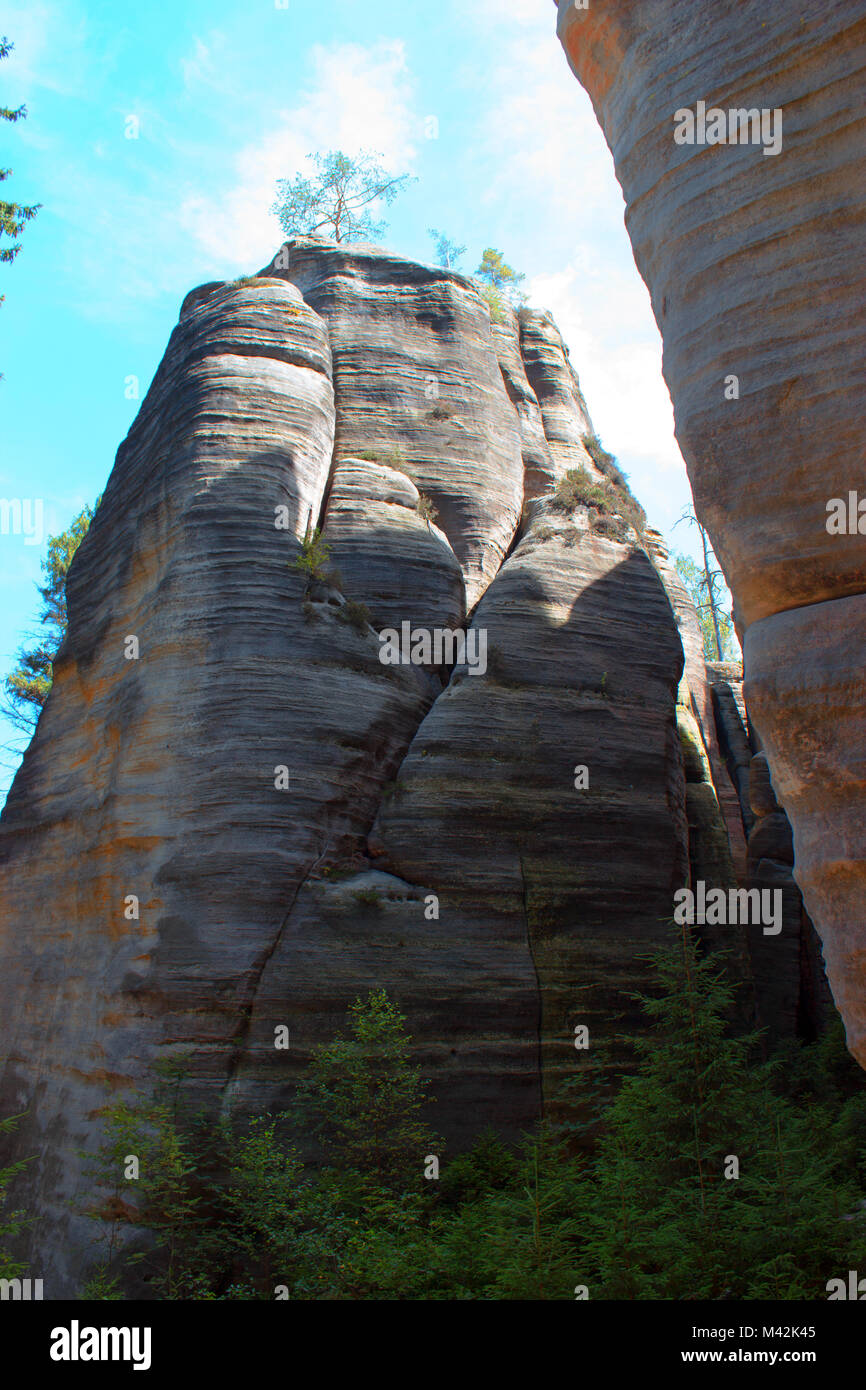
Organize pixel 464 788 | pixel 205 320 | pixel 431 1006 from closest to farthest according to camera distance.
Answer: pixel 431 1006 → pixel 464 788 → pixel 205 320

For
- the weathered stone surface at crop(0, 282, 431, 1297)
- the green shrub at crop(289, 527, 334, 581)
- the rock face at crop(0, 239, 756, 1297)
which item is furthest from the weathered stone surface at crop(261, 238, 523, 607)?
the green shrub at crop(289, 527, 334, 581)

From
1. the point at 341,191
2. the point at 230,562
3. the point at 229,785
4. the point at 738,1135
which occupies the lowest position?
the point at 738,1135

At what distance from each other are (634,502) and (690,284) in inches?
459

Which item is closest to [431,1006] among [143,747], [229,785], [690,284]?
[229,785]

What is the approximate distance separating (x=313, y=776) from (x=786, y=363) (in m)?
7.18

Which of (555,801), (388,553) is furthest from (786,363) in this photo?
(388,553)

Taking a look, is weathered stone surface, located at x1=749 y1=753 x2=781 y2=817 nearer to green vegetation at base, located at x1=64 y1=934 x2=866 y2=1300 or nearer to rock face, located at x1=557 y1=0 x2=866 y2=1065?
green vegetation at base, located at x1=64 y1=934 x2=866 y2=1300

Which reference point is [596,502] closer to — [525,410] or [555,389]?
Answer: [525,410]

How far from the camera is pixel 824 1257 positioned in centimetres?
702

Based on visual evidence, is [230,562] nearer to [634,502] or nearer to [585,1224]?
[585,1224]

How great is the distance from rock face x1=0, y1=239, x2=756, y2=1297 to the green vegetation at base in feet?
2.21

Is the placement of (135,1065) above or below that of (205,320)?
below

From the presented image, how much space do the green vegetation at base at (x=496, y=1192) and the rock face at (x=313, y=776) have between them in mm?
673
